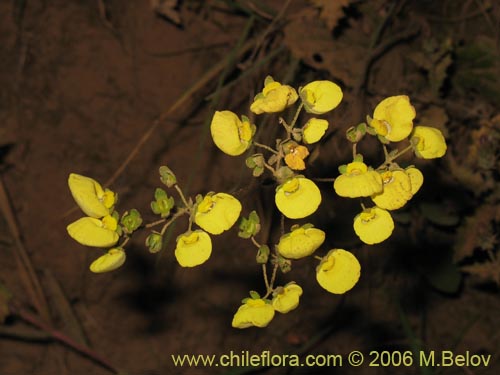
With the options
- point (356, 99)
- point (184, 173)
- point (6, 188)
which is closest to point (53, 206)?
point (6, 188)

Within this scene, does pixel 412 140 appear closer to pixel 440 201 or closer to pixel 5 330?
pixel 440 201

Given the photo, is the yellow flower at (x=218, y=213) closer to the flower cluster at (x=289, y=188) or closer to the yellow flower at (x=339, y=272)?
the flower cluster at (x=289, y=188)

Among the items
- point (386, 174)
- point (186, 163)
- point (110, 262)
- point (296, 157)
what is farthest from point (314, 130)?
point (186, 163)

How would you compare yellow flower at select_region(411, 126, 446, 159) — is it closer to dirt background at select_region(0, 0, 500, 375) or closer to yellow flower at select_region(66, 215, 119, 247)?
yellow flower at select_region(66, 215, 119, 247)

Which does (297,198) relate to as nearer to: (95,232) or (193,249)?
(193,249)

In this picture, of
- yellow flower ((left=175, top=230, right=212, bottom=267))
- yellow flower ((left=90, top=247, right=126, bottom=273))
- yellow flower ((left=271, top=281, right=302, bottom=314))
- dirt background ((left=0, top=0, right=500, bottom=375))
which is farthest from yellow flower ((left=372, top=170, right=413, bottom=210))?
dirt background ((left=0, top=0, right=500, bottom=375))

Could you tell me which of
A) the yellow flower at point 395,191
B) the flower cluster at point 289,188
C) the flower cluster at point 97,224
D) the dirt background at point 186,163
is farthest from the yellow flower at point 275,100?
the dirt background at point 186,163

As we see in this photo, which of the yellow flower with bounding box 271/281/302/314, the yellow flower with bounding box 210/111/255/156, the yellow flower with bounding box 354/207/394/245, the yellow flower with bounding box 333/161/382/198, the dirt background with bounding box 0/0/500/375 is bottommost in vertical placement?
the dirt background with bounding box 0/0/500/375
